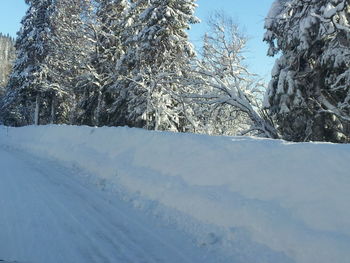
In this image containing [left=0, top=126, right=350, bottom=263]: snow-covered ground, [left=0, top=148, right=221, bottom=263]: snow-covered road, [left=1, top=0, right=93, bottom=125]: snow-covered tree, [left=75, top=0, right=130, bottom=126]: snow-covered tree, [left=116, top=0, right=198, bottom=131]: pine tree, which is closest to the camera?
[left=0, top=148, right=221, bottom=263]: snow-covered road

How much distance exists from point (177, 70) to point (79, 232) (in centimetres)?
1287

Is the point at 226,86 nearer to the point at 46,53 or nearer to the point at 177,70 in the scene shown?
the point at 177,70

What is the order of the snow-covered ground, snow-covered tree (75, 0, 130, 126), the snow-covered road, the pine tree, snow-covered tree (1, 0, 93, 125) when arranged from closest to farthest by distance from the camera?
the snow-covered road → the snow-covered ground → the pine tree → snow-covered tree (75, 0, 130, 126) → snow-covered tree (1, 0, 93, 125)

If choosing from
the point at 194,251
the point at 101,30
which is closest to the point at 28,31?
the point at 101,30

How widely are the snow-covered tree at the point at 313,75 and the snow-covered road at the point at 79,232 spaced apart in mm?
7084

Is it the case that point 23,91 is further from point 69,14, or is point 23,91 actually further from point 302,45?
point 302,45

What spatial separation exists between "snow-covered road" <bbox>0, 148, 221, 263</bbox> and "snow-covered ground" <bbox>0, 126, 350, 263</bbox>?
3cm

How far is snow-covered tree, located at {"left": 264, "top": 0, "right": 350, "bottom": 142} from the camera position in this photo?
35.3 feet

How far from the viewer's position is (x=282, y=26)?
12.6 meters

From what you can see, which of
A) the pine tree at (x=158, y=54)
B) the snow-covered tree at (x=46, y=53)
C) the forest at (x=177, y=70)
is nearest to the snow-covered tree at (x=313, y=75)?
the forest at (x=177, y=70)

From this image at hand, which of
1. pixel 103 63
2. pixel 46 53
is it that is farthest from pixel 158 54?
pixel 46 53

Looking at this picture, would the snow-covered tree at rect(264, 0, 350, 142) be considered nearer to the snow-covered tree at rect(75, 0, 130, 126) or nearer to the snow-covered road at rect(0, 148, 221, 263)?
the snow-covered road at rect(0, 148, 221, 263)

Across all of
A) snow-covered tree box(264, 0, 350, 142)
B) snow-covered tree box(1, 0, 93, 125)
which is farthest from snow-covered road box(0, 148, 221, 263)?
snow-covered tree box(1, 0, 93, 125)

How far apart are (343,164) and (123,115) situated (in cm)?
1780
